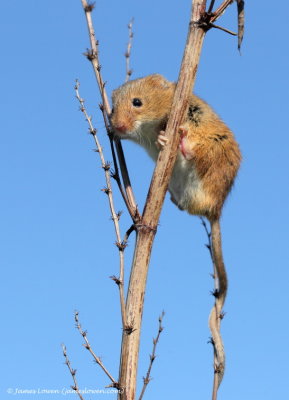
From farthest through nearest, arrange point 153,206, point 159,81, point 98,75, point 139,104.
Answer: point 159,81 → point 139,104 → point 98,75 → point 153,206

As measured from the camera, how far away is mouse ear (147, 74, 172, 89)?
5598 mm

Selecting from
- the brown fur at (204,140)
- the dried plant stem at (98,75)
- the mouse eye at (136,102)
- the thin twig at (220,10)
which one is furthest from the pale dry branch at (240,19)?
the mouse eye at (136,102)

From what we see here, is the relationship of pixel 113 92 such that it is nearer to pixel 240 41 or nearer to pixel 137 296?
pixel 240 41

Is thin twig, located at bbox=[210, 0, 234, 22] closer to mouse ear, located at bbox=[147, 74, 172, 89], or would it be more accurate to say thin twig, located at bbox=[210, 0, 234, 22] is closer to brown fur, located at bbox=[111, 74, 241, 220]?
brown fur, located at bbox=[111, 74, 241, 220]

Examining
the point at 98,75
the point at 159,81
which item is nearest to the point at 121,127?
the point at 159,81

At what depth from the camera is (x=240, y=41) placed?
305cm

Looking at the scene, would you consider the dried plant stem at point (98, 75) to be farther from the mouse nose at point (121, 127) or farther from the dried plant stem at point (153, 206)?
the mouse nose at point (121, 127)

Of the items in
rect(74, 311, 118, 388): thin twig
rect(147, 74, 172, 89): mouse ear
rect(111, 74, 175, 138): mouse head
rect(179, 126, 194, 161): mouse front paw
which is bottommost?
rect(74, 311, 118, 388): thin twig

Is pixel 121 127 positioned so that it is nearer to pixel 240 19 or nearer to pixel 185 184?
pixel 185 184

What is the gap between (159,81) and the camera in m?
5.62

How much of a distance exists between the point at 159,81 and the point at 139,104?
1.56 ft

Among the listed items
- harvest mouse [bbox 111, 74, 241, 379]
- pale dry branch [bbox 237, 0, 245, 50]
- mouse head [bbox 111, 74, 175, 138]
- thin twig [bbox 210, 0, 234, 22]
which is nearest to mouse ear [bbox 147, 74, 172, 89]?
mouse head [bbox 111, 74, 175, 138]

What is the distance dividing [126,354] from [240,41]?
5.77ft

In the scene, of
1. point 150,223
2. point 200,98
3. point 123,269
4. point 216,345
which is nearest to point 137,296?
point 123,269
